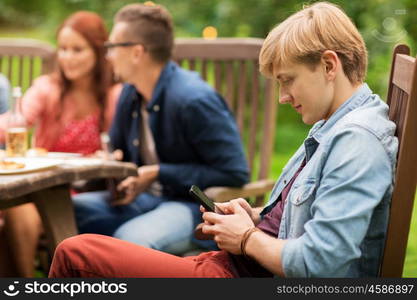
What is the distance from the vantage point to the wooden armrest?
2.79m

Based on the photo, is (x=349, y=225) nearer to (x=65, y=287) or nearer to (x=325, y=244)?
(x=325, y=244)

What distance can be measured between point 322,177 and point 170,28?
1.76 metres

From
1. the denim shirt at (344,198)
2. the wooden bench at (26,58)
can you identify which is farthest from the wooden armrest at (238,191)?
the wooden bench at (26,58)

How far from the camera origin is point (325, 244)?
1.46 metres

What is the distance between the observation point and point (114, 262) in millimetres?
1667

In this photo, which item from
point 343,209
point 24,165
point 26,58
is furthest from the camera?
point 26,58

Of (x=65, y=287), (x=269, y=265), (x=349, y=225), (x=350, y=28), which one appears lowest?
(x=65, y=287)

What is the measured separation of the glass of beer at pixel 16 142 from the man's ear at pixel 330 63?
4.59ft

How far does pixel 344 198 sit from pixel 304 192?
0.47 ft

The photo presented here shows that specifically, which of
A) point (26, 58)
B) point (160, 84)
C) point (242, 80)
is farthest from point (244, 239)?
point (26, 58)

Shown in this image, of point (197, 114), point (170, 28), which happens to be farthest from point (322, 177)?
point (170, 28)

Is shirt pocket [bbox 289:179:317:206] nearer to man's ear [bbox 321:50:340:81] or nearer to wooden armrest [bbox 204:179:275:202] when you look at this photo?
man's ear [bbox 321:50:340:81]

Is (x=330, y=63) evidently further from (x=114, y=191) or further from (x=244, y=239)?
(x=114, y=191)

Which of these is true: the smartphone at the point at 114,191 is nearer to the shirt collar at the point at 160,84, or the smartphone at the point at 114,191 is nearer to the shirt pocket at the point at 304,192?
the shirt collar at the point at 160,84
